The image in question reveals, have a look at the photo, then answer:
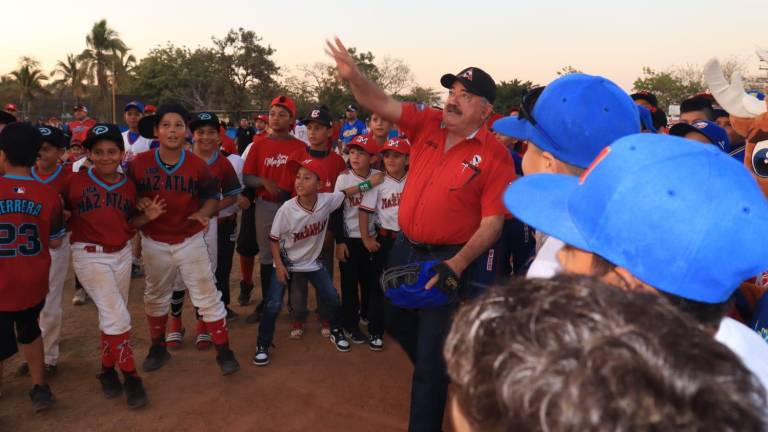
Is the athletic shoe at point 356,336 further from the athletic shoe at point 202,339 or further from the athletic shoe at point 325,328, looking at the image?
the athletic shoe at point 202,339

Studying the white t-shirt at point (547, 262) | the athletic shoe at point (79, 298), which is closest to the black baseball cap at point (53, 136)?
the athletic shoe at point (79, 298)

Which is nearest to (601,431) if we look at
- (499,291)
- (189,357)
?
(499,291)

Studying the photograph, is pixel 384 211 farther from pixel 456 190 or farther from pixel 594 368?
pixel 594 368

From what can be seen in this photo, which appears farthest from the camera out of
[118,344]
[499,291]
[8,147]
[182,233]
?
[182,233]

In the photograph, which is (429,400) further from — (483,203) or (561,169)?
(561,169)

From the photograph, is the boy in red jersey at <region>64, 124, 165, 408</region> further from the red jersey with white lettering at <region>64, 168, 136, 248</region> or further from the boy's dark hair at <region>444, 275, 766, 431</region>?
the boy's dark hair at <region>444, 275, 766, 431</region>

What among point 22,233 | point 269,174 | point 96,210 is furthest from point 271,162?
point 22,233

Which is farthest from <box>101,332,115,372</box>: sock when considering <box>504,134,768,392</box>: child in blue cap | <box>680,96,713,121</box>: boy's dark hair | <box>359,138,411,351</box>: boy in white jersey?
<box>680,96,713,121</box>: boy's dark hair

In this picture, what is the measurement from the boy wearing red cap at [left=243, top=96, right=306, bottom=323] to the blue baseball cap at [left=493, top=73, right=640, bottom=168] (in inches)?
145

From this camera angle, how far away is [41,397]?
363cm

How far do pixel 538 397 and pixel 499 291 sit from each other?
0.18 meters

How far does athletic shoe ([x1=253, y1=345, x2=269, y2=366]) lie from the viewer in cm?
440

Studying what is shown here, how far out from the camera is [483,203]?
9.95ft

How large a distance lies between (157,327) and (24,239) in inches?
52.4
